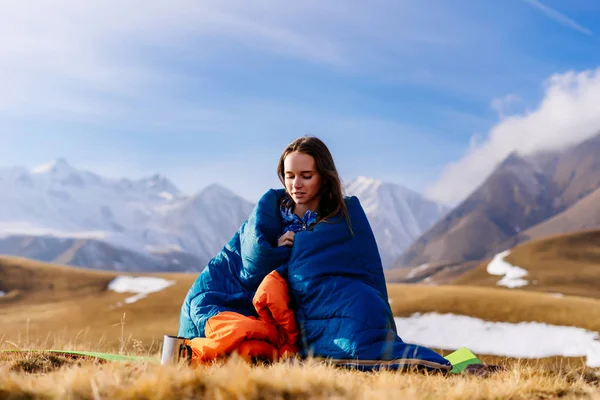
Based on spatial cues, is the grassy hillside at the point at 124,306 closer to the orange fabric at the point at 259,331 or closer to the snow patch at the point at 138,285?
the snow patch at the point at 138,285

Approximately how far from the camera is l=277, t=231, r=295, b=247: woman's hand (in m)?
5.70

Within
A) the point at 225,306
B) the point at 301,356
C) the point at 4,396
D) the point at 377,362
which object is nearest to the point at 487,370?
the point at 377,362

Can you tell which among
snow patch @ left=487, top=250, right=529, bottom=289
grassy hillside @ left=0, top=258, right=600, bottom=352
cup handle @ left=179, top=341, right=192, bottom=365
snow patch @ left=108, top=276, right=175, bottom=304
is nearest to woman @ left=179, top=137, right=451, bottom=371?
cup handle @ left=179, top=341, right=192, bottom=365

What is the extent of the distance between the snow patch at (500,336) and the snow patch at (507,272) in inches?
1171

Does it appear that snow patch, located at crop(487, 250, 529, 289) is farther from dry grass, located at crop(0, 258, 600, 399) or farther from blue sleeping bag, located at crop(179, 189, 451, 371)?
blue sleeping bag, located at crop(179, 189, 451, 371)

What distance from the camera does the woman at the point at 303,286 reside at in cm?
489

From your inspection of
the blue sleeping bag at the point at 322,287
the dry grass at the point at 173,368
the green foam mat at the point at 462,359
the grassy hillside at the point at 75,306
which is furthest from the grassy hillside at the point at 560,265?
the blue sleeping bag at the point at 322,287

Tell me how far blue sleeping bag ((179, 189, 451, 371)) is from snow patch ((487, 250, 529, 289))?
49479 millimetres

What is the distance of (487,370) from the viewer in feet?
17.2

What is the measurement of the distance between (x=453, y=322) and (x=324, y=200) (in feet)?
65.3

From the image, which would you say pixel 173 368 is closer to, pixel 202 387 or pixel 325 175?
pixel 202 387

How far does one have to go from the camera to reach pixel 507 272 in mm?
57844

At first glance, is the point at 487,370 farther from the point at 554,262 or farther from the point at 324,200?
the point at 554,262

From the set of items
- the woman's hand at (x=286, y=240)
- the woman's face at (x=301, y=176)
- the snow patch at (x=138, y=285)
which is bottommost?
the snow patch at (x=138, y=285)
